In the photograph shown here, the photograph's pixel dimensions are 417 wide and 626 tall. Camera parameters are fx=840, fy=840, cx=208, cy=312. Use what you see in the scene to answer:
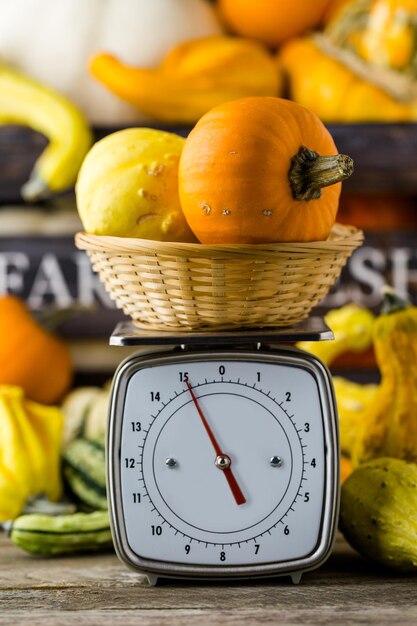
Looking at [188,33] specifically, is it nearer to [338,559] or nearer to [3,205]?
[3,205]

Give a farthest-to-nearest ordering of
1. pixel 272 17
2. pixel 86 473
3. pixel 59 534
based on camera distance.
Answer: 1. pixel 272 17
2. pixel 86 473
3. pixel 59 534

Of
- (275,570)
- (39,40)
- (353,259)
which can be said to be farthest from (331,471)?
(39,40)

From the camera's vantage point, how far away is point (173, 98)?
1550 mm

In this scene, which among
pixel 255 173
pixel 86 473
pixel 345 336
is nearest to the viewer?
pixel 255 173

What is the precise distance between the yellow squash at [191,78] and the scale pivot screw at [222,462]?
839 millimetres

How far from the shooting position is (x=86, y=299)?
1679 mm

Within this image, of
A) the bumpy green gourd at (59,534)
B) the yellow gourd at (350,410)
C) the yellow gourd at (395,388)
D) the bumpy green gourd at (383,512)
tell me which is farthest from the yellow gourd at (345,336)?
the bumpy green gourd at (59,534)

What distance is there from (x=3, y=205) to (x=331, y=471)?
107 cm

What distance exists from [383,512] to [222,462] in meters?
0.20

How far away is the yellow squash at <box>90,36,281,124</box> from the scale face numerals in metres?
0.77

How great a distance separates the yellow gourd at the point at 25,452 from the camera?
1.14 meters

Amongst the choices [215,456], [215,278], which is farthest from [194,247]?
[215,456]

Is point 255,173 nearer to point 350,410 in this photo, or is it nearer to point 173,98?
point 350,410

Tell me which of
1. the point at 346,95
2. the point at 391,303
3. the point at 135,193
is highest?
the point at 346,95
